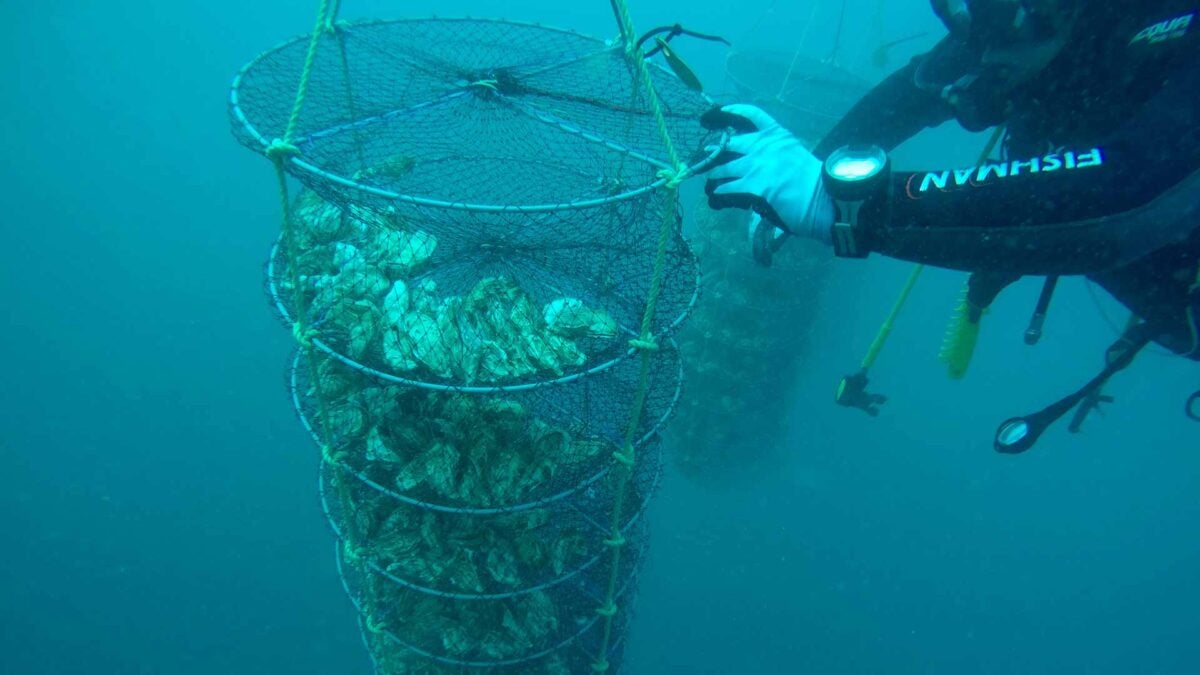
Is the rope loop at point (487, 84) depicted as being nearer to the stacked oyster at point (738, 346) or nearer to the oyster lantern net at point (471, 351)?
the oyster lantern net at point (471, 351)

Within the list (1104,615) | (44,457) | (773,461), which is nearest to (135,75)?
(44,457)

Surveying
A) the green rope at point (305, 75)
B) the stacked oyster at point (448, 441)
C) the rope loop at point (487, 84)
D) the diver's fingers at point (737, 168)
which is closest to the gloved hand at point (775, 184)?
the diver's fingers at point (737, 168)

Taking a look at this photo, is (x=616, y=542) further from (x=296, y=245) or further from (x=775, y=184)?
(x=296, y=245)

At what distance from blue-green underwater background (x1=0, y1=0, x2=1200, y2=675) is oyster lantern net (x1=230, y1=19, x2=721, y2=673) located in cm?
429

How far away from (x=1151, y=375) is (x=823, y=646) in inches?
1062

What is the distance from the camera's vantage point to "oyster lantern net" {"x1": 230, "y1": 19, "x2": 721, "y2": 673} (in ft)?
7.20

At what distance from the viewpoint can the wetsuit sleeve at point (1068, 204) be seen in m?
1.58

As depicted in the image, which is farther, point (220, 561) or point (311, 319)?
point (220, 561)

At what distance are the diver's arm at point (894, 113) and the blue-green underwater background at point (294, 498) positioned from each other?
10.2ft

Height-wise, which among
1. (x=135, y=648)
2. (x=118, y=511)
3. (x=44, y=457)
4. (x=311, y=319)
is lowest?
(x=311, y=319)

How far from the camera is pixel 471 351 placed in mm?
2289

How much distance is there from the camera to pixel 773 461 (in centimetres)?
887

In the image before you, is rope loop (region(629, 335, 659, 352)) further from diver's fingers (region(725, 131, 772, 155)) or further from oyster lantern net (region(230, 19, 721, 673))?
diver's fingers (region(725, 131, 772, 155))

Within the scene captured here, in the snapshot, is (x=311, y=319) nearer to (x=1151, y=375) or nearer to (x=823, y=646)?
(x=823, y=646)
